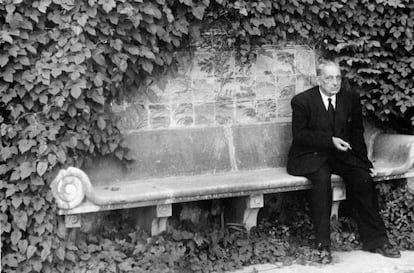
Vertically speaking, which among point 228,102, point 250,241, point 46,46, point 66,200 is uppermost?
point 46,46

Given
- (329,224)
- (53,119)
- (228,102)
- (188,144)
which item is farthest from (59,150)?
(329,224)

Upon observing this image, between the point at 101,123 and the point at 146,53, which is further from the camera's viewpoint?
the point at 146,53

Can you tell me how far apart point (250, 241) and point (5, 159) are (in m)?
1.99

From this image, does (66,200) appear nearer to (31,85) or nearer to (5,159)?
(5,159)

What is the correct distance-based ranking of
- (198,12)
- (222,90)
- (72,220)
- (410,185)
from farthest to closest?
(410,185), (222,90), (198,12), (72,220)

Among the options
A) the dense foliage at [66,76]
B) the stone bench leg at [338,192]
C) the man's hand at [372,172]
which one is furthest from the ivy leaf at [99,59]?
the man's hand at [372,172]

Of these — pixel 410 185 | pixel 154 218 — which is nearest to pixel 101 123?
pixel 154 218

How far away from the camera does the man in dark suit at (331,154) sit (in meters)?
5.08

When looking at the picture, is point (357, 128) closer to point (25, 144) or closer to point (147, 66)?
point (147, 66)

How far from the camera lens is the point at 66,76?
445 centimetres

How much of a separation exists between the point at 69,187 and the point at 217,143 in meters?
1.52

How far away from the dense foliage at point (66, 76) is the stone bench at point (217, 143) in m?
0.21

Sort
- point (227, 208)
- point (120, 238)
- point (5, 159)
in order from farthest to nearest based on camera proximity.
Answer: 1. point (227, 208)
2. point (120, 238)
3. point (5, 159)

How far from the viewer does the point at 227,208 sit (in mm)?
5348
